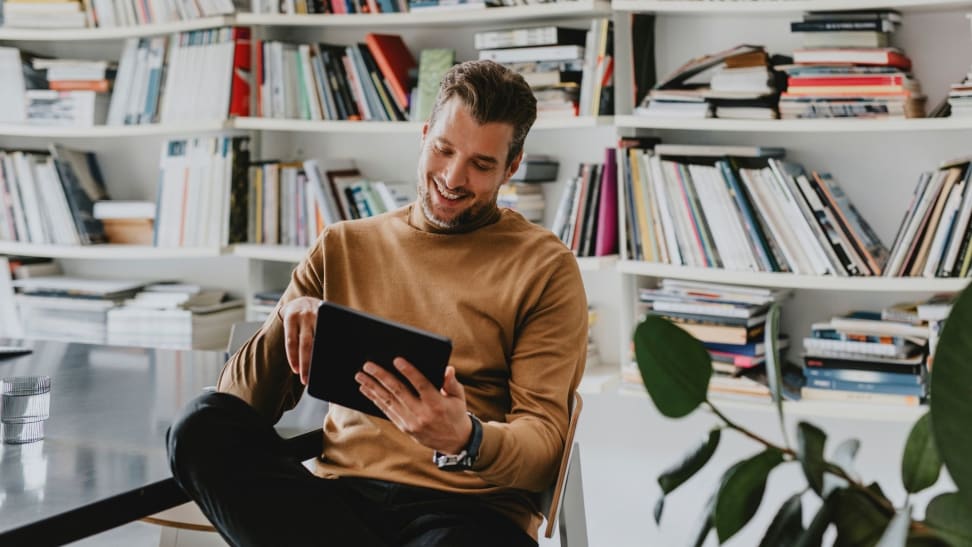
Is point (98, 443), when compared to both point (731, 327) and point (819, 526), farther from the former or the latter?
point (731, 327)

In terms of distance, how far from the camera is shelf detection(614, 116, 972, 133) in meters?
2.32

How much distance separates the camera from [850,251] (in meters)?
2.45

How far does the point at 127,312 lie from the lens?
10.6ft

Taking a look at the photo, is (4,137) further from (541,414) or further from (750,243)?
(541,414)

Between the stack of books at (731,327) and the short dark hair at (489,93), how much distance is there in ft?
3.18

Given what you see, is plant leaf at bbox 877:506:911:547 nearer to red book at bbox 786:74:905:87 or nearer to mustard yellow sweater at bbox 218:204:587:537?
mustard yellow sweater at bbox 218:204:587:537

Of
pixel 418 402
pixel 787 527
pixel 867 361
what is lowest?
pixel 867 361

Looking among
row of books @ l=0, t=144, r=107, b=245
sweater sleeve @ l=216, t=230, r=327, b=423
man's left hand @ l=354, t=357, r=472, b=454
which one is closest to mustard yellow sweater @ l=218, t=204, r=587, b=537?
sweater sleeve @ l=216, t=230, r=327, b=423

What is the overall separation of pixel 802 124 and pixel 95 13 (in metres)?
2.18

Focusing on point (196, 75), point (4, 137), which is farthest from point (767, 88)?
point (4, 137)

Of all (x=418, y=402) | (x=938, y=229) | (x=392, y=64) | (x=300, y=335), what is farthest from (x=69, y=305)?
(x=938, y=229)

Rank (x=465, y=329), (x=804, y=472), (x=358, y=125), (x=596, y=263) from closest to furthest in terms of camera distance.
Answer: (x=804, y=472)
(x=465, y=329)
(x=596, y=263)
(x=358, y=125)

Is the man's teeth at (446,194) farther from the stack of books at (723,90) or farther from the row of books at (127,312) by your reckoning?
the row of books at (127,312)

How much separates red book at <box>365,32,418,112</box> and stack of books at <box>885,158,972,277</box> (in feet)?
4.35
